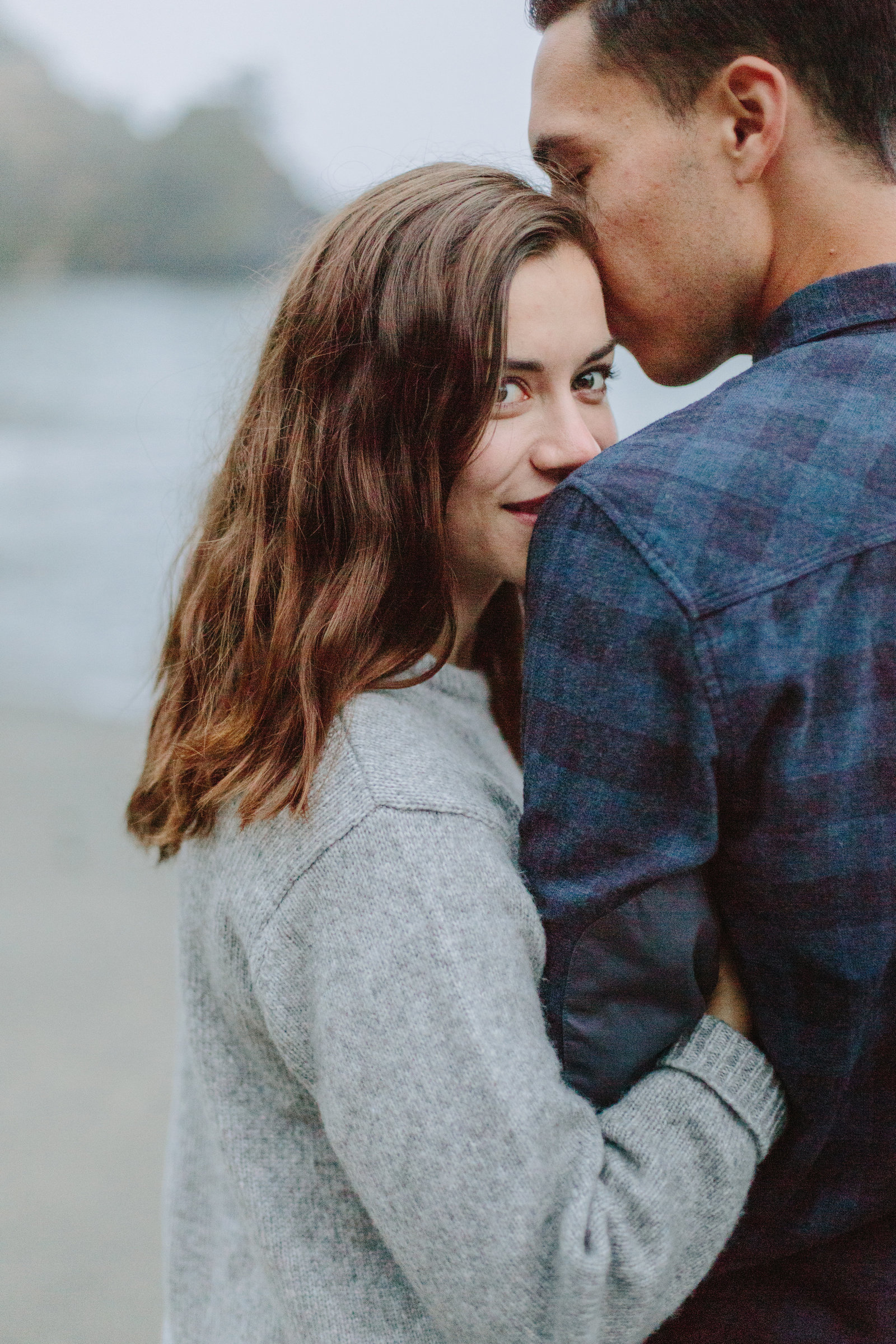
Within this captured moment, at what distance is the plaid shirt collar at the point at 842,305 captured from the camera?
1147mm

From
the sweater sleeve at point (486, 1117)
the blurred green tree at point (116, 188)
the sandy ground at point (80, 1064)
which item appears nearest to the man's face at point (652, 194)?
the sweater sleeve at point (486, 1117)

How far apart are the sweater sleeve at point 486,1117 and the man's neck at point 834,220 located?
2.41 feet

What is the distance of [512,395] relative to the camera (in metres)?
1.31

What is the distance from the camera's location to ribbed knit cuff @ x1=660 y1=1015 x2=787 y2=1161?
1046mm

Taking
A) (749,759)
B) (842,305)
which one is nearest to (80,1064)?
(749,759)

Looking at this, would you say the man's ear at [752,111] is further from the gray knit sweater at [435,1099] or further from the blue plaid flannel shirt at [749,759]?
the gray knit sweater at [435,1099]

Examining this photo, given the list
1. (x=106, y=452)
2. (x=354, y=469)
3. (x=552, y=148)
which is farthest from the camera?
(x=106, y=452)

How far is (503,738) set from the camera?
1633mm

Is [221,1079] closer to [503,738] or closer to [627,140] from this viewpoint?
[503,738]

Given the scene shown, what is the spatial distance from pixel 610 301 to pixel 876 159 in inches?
13.5

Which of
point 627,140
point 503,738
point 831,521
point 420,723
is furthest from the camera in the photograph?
point 503,738

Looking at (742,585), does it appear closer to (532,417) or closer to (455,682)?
(532,417)

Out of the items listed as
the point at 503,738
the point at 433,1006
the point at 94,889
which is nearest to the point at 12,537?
the point at 94,889

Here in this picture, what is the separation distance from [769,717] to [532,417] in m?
0.52
